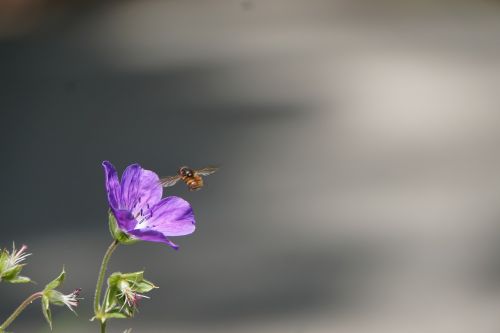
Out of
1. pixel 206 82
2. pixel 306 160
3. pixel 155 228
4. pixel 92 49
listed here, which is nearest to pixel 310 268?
pixel 306 160

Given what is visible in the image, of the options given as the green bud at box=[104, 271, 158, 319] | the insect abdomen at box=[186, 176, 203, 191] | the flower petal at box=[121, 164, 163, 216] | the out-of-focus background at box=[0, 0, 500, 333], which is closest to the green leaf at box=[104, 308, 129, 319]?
the green bud at box=[104, 271, 158, 319]

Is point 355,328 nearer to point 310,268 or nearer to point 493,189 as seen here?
point 310,268

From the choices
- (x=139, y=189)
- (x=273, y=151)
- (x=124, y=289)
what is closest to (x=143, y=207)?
(x=139, y=189)

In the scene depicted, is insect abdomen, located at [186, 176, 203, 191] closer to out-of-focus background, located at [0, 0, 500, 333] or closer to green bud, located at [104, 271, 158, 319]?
green bud, located at [104, 271, 158, 319]

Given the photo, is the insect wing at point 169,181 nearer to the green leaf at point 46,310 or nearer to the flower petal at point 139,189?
the flower petal at point 139,189

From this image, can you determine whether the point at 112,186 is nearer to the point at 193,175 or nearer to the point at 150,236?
the point at 150,236

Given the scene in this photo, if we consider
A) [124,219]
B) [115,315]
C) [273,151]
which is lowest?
[115,315]
